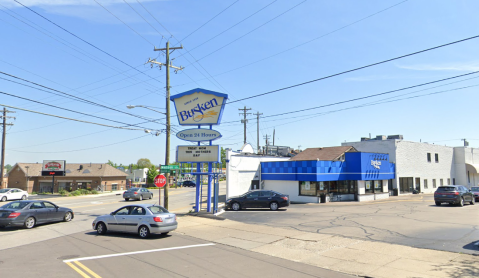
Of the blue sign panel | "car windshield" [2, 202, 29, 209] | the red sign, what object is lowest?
"car windshield" [2, 202, 29, 209]

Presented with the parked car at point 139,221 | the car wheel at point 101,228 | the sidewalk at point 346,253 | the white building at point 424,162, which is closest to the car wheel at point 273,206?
the sidewalk at point 346,253

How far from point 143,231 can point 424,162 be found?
4255 centimetres

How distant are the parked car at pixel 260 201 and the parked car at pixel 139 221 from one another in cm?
1029

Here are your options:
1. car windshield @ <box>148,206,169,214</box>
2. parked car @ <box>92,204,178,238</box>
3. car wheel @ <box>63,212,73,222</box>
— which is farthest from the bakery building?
parked car @ <box>92,204,178,238</box>

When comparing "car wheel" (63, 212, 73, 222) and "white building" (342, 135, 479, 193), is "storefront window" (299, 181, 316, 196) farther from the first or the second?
"car wheel" (63, 212, 73, 222)

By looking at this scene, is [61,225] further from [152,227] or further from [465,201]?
[465,201]

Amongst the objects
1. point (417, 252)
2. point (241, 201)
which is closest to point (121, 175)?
point (241, 201)

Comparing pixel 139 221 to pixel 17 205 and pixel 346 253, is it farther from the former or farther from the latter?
pixel 346 253

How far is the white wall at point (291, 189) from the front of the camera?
30.4 meters

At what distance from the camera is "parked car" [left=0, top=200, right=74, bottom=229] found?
16234mm

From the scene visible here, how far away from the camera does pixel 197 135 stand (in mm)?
21859

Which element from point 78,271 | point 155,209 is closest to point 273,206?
point 155,209

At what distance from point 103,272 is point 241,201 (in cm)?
1617

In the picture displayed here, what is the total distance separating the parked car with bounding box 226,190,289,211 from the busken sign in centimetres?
640
